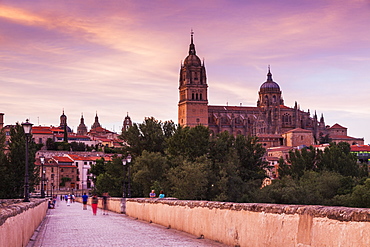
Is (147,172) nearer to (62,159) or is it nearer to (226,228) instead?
(226,228)

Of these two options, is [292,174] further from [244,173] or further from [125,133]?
[125,133]

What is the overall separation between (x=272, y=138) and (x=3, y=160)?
15390 cm

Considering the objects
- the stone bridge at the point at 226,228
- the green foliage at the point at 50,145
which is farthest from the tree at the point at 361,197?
the green foliage at the point at 50,145

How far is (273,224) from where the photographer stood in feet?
31.0

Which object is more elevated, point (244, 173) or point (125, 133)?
point (125, 133)

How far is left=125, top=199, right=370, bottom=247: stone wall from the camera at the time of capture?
712cm

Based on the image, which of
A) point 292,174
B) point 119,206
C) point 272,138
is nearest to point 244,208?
point 119,206

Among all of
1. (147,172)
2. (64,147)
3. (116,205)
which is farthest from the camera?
(64,147)

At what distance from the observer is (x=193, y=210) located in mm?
14867

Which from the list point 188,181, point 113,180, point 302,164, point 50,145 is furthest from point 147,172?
point 50,145

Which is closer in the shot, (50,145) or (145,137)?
(145,137)

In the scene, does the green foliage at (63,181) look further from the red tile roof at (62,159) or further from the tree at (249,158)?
the tree at (249,158)

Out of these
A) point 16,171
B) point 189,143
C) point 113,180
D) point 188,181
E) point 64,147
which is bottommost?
point 188,181

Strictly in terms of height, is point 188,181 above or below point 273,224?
above
